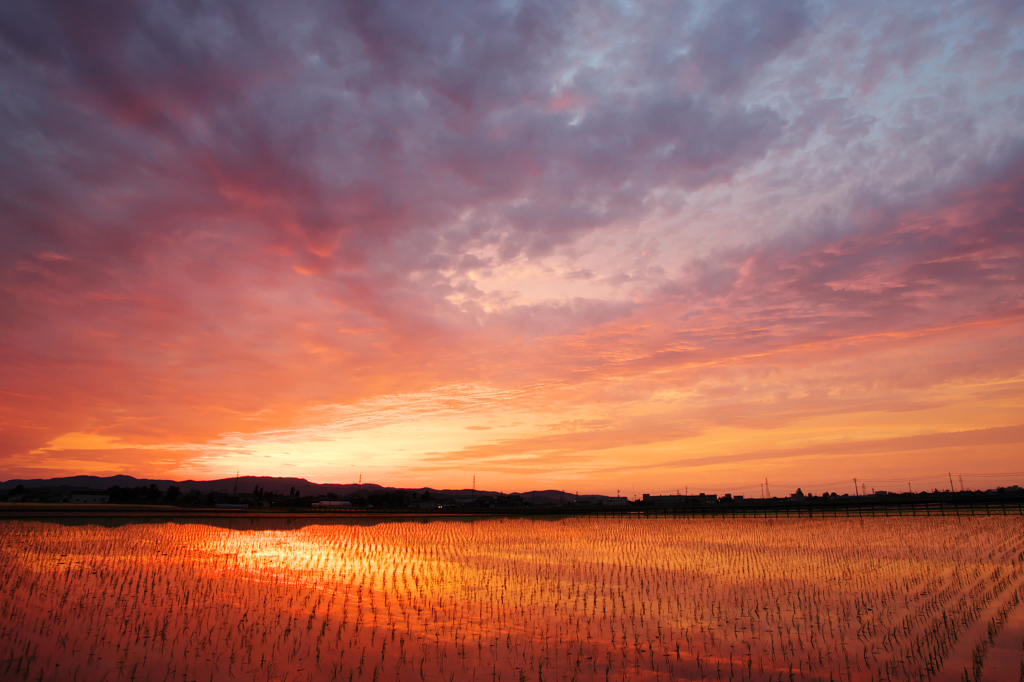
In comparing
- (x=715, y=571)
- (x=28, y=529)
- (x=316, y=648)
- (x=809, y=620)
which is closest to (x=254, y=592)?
(x=316, y=648)

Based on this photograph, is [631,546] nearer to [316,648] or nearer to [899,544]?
[899,544]

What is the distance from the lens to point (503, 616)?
16.8 meters

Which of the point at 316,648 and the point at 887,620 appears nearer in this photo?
the point at 316,648

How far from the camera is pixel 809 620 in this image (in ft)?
54.0

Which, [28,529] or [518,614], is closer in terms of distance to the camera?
[518,614]

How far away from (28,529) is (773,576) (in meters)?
55.2

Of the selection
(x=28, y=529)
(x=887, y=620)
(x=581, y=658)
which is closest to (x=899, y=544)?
(x=887, y=620)

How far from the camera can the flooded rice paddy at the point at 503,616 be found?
12.1m

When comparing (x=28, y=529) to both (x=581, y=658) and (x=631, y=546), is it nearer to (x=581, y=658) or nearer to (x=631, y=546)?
(x=631, y=546)

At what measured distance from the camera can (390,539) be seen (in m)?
45.8

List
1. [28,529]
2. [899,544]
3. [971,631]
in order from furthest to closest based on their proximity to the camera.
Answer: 1. [28,529]
2. [899,544]
3. [971,631]

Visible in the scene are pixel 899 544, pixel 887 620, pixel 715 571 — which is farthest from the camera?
pixel 899 544

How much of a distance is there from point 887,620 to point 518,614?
1130cm

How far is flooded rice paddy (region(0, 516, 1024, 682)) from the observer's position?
12.1 metres
